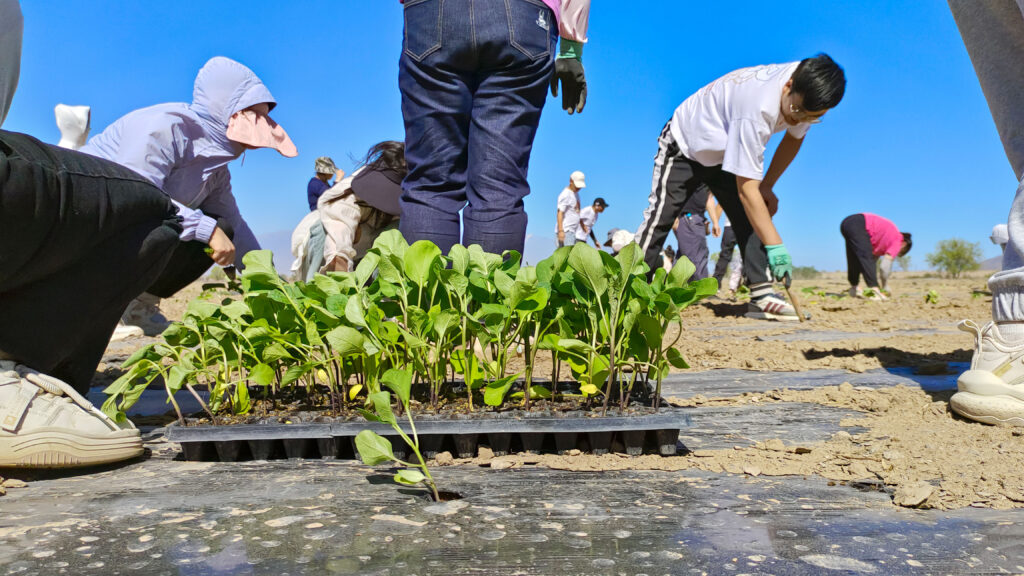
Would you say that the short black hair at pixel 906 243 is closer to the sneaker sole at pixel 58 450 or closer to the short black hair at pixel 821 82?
the short black hair at pixel 821 82

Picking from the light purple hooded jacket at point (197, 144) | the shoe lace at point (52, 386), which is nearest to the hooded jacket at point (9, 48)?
the shoe lace at point (52, 386)

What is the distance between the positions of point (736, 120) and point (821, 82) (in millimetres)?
499

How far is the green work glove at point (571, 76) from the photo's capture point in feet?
8.96

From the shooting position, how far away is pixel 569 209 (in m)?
11.4

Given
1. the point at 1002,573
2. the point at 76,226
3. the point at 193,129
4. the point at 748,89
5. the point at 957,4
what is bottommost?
the point at 1002,573

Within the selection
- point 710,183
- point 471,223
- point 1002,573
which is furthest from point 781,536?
point 710,183

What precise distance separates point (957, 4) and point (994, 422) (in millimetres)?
1294

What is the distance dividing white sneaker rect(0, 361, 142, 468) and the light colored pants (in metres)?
2.18

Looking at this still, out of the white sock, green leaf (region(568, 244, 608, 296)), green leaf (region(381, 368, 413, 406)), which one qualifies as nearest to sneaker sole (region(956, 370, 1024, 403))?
the white sock

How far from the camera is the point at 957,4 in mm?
2070

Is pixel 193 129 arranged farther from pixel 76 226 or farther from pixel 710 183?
pixel 710 183

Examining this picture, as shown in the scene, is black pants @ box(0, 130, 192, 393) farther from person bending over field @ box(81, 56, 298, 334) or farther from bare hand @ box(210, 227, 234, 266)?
bare hand @ box(210, 227, 234, 266)

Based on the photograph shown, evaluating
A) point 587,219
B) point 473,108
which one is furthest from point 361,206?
point 587,219

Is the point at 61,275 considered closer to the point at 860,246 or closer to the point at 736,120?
the point at 736,120
